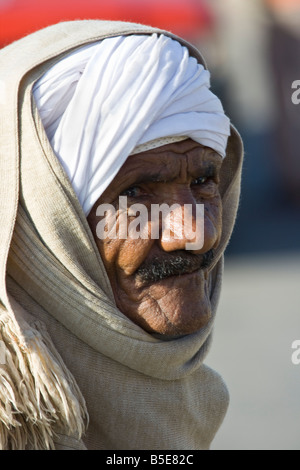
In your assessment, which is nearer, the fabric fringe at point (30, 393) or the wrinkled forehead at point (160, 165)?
the fabric fringe at point (30, 393)

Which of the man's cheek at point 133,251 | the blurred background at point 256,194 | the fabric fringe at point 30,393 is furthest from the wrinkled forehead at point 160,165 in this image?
the blurred background at point 256,194

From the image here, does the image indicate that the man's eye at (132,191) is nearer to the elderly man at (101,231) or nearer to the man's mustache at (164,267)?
the elderly man at (101,231)

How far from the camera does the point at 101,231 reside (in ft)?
7.00

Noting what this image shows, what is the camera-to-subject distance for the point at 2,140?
2072mm

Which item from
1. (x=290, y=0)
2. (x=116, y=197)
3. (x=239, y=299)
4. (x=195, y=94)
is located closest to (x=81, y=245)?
(x=116, y=197)

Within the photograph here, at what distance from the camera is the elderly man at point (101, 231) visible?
2.03 m

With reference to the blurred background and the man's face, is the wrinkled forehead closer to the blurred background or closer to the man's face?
the man's face

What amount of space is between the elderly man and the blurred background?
2.60 metres

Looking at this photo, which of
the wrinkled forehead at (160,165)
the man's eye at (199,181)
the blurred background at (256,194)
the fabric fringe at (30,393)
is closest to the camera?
the fabric fringe at (30,393)

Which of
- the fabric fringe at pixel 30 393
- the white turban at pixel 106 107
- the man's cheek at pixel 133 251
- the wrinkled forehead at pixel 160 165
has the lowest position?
the fabric fringe at pixel 30 393

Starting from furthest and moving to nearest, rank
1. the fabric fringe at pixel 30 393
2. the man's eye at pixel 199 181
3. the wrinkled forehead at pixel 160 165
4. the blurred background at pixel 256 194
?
the blurred background at pixel 256 194, the man's eye at pixel 199 181, the wrinkled forehead at pixel 160 165, the fabric fringe at pixel 30 393

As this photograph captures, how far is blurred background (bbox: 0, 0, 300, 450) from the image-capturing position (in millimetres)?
5355

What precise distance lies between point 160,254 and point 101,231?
16 cm

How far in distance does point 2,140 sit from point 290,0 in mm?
9532
